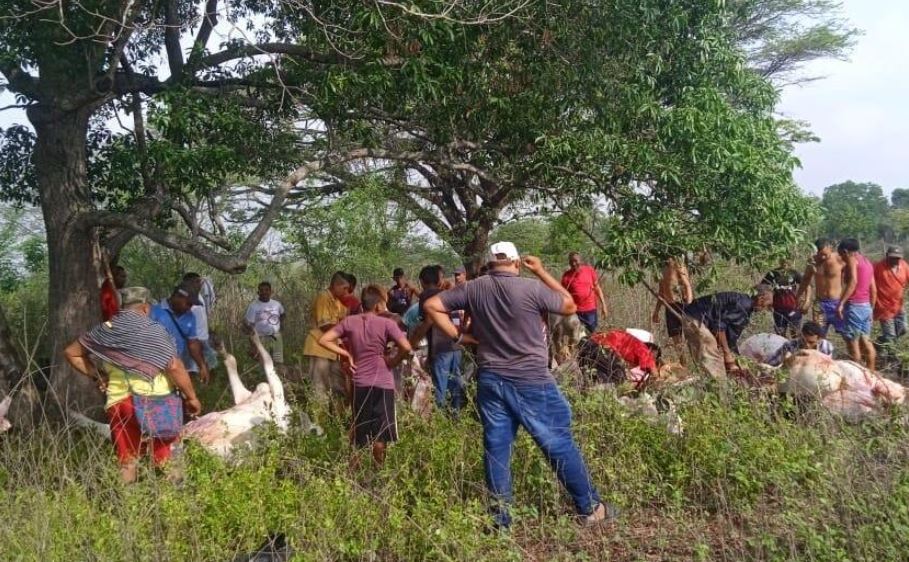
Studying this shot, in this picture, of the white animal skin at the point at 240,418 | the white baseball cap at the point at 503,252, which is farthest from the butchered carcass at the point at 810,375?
the white animal skin at the point at 240,418

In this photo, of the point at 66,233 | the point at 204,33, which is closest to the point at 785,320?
the point at 204,33

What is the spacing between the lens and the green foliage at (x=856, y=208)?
34.2 m

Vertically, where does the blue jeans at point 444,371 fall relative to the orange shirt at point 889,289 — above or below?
below

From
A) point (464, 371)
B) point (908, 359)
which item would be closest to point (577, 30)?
point (464, 371)

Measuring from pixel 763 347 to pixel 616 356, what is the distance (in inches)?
76.8

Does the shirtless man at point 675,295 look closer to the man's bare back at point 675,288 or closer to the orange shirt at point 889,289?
the man's bare back at point 675,288

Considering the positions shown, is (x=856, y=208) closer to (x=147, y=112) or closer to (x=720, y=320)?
(x=720, y=320)

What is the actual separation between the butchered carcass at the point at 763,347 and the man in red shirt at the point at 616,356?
1.09 metres

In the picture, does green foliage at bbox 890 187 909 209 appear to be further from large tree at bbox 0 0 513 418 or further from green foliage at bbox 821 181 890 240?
large tree at bbox 0 0 513 418

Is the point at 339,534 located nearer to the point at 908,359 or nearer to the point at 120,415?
the point at 120,415

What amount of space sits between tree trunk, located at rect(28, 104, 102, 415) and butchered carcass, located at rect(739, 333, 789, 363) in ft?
19.6

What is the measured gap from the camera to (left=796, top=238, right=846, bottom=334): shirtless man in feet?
25.9

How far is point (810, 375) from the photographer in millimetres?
5484

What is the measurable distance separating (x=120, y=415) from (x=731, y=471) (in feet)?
11.8
